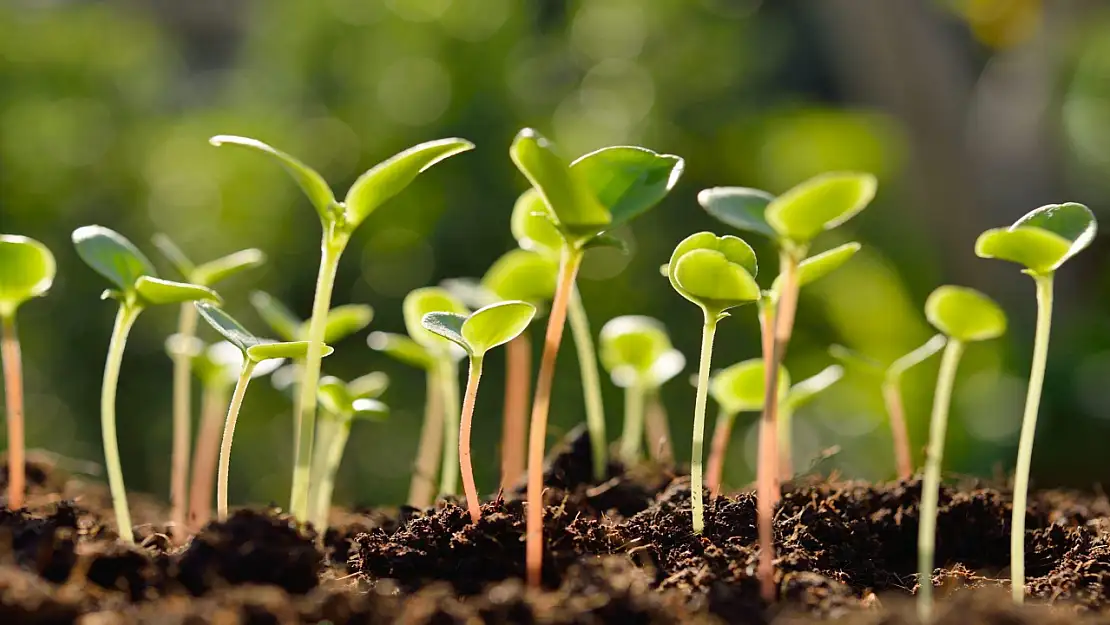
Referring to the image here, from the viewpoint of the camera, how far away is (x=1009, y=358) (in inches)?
101

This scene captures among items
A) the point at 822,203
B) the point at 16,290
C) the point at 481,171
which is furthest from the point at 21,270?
the point at 481,171

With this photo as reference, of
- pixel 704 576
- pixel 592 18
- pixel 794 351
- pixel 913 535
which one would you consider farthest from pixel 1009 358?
pixel 704 576

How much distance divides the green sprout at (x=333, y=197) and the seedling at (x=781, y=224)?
0.15 meters

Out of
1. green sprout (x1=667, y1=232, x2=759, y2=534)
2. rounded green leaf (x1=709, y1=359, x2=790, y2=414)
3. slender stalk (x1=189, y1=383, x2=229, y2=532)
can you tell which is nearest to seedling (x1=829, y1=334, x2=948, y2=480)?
rounded green leaf (x1=709, y1=359, x2=790, y2=414)

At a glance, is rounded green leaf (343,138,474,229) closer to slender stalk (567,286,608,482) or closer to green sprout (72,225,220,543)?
green sprout (72,225,220,543)

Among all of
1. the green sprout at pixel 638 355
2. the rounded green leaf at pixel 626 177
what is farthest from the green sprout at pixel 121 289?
the green sprout at pixel 638 355

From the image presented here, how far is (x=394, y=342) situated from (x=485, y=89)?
197cm

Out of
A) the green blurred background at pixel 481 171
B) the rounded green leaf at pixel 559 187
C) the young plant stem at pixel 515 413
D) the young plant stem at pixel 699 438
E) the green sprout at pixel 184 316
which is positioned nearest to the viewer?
the rounded green leaf at pixel 559 187

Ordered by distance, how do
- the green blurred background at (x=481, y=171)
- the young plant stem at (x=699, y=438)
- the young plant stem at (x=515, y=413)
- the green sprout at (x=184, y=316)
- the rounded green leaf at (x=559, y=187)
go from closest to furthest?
1. the rounded green leaf at (x=559, y=187)
2. the young plant stem at (x=699, y=438)
3. the green sprout at (x=184, y=316)
4. the young plant stem at (x=515, y=413)
5. the green blurred background at (x=481, y=171)

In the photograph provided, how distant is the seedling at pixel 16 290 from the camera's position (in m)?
0.56

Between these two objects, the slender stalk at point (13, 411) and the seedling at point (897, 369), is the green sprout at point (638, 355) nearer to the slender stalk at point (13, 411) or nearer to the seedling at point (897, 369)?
the seedling at point (897, 369)

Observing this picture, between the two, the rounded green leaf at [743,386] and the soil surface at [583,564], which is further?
the rounded green leaf at [743,386]

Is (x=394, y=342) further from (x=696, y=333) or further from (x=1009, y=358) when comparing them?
(x=1009, y=358)

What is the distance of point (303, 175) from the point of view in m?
0.45
